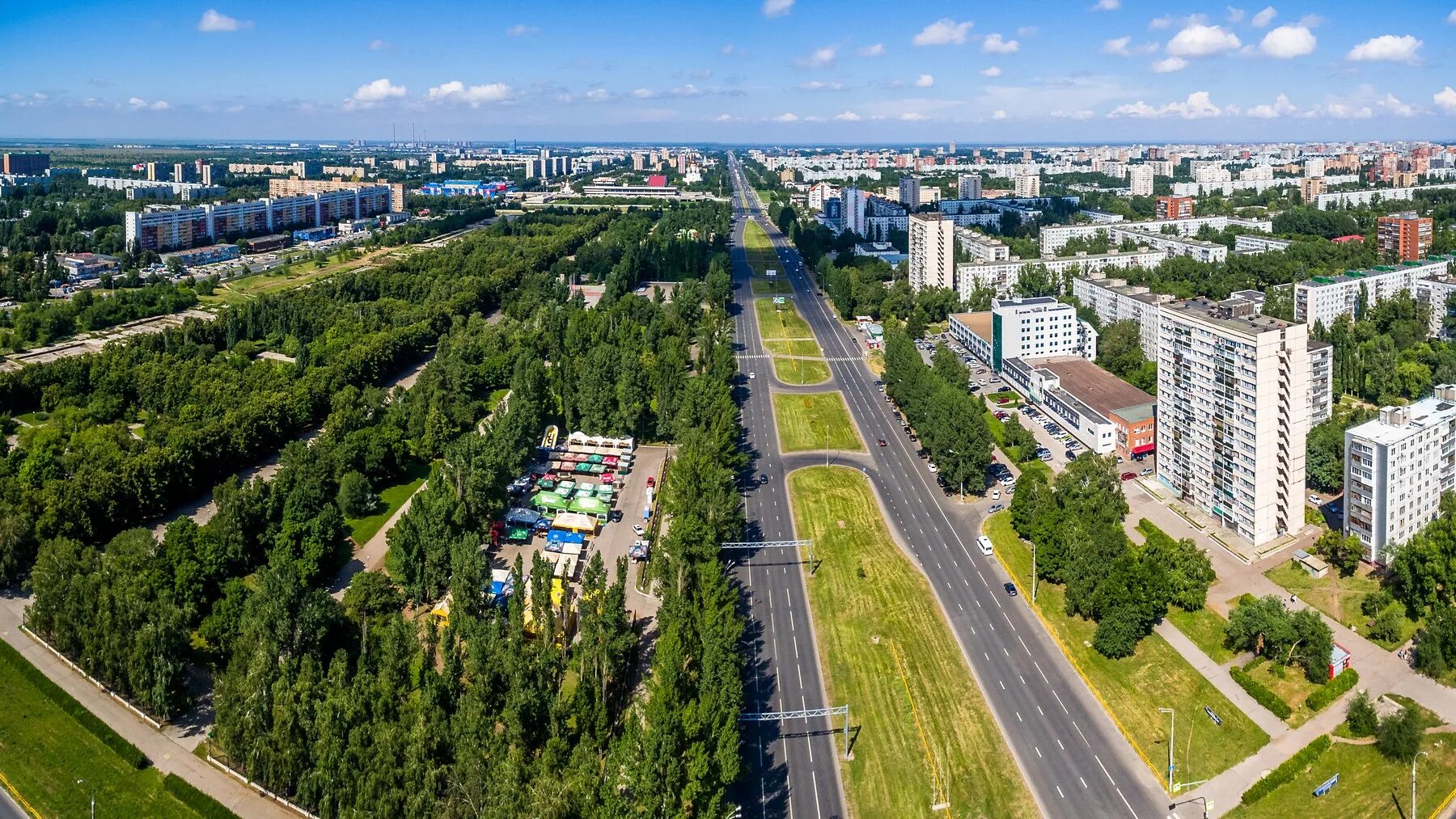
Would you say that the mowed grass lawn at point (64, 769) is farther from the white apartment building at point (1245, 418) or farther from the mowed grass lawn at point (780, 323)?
the mowed grass lawn at point (780, 323)

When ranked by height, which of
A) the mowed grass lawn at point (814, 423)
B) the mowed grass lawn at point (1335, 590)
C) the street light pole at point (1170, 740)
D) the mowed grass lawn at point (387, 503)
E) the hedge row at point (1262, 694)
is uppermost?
the mowed grass lawn at point (814, 423)

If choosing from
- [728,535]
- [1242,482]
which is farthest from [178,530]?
[1242,482]

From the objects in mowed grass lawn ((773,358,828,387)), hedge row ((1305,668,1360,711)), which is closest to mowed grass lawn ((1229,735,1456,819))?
hedge row ((1305,668,1360,711))

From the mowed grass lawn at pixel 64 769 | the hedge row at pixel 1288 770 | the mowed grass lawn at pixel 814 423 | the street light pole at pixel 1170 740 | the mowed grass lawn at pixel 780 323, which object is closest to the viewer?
the mowed grass lawn at pixel 64 769

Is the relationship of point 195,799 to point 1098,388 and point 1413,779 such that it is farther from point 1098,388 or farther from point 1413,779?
point 1098,388

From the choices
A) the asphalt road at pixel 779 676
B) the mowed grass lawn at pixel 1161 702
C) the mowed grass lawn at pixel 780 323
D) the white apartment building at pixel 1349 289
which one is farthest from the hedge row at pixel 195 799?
the white apartment building at pixel 1349 289

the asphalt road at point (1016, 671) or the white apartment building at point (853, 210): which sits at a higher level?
the white apartment building at point (853, 210)

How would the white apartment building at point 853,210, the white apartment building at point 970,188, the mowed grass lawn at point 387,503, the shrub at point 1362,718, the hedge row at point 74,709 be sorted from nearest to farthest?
the hedge row at point 74,709, the shrub at point 1362,718, the mowed grass lawn at point 387,503, the white apartment building at point 853,210, the white apartment building at point 970,188

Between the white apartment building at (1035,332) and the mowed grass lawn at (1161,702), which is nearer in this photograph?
the mowed grass lawn at (1161,702)
